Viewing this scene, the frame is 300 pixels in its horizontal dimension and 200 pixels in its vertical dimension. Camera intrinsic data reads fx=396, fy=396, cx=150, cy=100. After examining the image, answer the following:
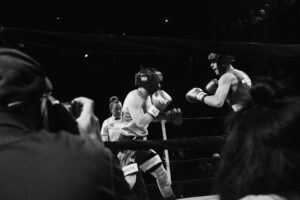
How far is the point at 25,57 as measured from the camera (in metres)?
0.79

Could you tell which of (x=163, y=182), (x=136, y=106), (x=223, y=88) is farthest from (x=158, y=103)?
(x=163, y=182)

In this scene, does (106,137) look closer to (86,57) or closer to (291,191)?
(86,57)

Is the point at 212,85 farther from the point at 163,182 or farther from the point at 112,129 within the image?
the point at 112,129

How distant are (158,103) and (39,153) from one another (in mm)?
2288

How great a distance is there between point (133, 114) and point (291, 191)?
2.48 metres

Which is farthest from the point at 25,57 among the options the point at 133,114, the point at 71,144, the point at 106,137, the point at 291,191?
the point at 106,137

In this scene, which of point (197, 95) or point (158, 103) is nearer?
point (158, 103)

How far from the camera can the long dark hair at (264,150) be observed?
664 millimetres

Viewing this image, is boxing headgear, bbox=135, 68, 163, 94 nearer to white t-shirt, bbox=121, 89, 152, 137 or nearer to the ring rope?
white t-shirt, bbox=121, 89, 152, 137

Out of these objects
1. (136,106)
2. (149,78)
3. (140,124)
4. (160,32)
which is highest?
(160,32)

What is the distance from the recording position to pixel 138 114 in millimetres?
3121

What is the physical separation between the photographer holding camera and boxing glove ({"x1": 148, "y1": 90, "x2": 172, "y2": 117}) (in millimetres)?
2161

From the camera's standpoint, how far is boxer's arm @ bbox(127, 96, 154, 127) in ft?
9.96

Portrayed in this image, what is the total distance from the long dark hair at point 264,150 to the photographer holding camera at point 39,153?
8.4 inches
